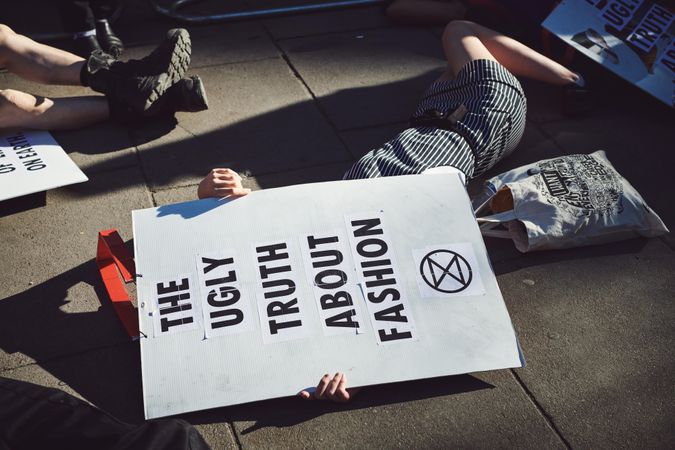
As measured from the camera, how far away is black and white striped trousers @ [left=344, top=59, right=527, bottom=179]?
273cm

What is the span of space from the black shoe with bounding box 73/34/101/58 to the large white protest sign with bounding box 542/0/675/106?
2290 mm

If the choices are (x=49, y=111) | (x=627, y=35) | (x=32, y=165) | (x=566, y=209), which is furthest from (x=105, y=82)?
(x=627, y=35)

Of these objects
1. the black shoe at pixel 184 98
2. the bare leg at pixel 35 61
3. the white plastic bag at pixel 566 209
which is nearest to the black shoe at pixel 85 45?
the bare leg at pixel 35 61

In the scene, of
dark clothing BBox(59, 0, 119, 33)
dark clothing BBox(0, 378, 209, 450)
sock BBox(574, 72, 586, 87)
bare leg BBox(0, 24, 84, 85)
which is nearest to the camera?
Result: dark clothing BBox(0, 378, 209, 450)

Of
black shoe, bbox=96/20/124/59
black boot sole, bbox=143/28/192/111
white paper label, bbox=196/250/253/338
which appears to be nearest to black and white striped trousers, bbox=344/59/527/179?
white paper label, bbox=196/250/253/338

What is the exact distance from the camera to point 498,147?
3.00 m

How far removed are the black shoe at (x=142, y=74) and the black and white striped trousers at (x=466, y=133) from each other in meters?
1.02

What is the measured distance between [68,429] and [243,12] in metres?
3.20

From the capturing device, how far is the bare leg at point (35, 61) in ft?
10.9

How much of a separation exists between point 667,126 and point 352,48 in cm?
164

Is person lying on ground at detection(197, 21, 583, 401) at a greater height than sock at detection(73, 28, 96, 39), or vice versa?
person lying on ground at detection(197, 21, 583, 401)

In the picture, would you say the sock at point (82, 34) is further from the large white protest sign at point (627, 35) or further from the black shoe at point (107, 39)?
the large white protest sign at point (627, 35)

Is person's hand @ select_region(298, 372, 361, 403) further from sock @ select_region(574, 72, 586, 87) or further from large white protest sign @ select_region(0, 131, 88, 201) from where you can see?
sock @ select_region(574, 72, 586, 87)

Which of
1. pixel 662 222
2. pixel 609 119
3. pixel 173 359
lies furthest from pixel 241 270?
pixel 609 119
